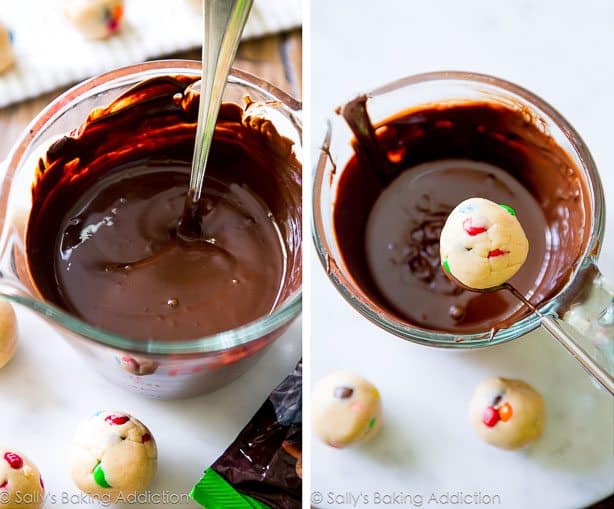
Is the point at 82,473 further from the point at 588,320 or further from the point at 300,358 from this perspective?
the point at 588,320

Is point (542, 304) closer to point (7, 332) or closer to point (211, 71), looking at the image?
point (211, 71)

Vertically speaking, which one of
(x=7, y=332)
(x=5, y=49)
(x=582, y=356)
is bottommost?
(x=582, y=356)

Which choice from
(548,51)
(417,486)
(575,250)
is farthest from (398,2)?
(417,486)

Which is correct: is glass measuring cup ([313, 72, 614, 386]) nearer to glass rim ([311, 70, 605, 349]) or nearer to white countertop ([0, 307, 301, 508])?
glass rim ([311, 70, 605, 349])

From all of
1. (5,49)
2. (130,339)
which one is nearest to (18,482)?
(130,339)

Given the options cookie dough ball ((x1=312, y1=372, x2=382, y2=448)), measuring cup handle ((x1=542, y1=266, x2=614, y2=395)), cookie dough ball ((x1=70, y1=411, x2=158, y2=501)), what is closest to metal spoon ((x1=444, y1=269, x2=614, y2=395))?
measuring cup handle ((x1=542, y1=266, x2=614, y2=395))

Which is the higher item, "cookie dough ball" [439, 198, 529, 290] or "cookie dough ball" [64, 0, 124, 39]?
"cookie dough ball" [64, 0, 124, 39]
